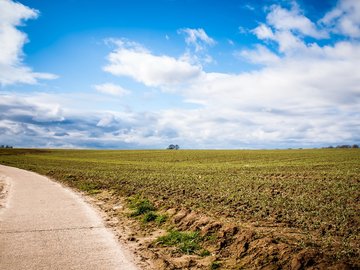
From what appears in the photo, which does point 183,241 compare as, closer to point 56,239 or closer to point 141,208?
point 56,239

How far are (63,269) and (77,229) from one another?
338cm

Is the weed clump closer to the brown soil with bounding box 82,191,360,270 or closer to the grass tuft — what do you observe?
the brown soil with bounding box 82,191,360,270

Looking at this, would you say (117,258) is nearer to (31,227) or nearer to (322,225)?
(31,227)

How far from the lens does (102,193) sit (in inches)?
727

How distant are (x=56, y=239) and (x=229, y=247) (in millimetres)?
5011

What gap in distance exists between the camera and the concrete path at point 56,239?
700 cm

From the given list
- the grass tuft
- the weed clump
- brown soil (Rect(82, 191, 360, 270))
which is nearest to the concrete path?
brown soil (Rect(82, 191, 360, 270))

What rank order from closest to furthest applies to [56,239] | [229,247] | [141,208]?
[229,247] → [56,239] → [141,208]

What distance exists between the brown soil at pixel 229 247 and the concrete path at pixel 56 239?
648 mm

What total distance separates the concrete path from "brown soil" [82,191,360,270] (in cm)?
65

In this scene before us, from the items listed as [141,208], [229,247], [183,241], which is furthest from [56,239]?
[229,247]

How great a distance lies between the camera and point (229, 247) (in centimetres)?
830

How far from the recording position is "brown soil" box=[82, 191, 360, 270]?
268 inches

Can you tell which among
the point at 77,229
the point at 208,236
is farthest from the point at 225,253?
the point at 77,229
